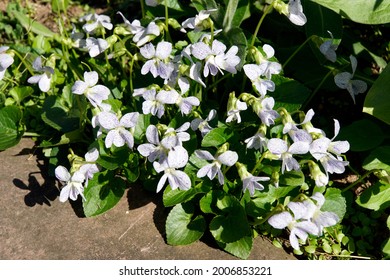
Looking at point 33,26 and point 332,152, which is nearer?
point 332,152

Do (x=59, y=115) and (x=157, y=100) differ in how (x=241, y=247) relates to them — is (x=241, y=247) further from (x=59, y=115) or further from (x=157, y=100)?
(x=59, y=115)

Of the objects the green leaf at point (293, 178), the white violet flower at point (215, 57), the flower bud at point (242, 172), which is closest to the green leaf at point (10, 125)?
the white violet flower at point (215, 57)

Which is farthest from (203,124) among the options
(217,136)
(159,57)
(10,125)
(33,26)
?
(33,26)

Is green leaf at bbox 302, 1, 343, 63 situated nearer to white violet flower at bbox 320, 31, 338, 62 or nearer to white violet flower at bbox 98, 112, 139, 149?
white violet flower at bbox 320, 31, 338, 62

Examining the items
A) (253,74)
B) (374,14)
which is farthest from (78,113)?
(374,14)

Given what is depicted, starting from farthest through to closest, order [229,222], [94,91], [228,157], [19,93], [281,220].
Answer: [19,93], [229,222], [94,91], [228,157], [281,220]

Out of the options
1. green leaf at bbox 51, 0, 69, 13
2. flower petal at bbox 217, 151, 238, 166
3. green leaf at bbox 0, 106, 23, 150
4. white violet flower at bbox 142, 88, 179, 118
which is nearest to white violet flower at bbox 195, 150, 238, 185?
flower petal at bbox 217, 151, 238, 166
